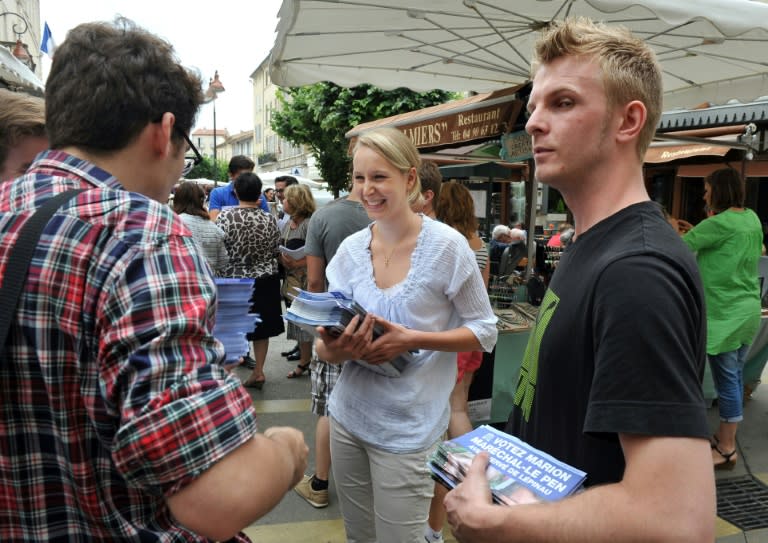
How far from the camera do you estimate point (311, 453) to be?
14.4ft

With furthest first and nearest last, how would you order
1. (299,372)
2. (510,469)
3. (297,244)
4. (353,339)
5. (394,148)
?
1. (297,244)
2. (299,372)
3. (394,148)
4. (353,339)
5. (510,469)

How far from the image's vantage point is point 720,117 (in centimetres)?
907

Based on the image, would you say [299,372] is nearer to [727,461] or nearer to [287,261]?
[287,261]

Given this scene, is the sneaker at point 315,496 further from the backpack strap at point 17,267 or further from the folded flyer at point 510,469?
the backpack strap at point 17,267

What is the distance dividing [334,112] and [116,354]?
21.9m

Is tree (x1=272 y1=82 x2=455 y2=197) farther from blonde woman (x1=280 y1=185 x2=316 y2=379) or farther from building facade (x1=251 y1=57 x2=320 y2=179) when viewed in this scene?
building facade (x1=251 y1=57 x2=320 y2=179)

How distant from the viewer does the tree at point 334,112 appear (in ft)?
65.3

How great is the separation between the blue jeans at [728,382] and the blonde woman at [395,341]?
294cm

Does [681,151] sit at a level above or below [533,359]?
above

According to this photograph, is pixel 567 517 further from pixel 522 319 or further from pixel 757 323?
pixel 757 323

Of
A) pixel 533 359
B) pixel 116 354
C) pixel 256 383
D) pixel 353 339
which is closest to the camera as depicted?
pixel 116 354

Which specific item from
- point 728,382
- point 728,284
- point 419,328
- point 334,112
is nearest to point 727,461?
point 728,382

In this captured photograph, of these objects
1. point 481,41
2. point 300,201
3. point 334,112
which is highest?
point 334,112

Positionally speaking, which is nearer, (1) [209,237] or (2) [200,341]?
(2) [200,341]
